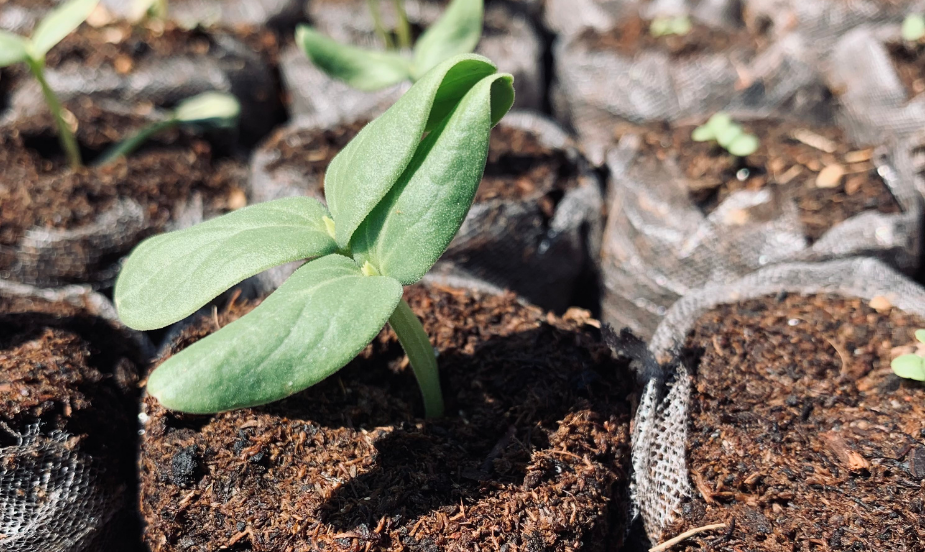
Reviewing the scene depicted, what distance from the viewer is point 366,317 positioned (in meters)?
0.70

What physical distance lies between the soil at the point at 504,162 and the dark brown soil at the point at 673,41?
23.1 inches

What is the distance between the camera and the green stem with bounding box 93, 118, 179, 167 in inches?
68.1

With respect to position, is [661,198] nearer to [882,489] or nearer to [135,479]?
[882,489]

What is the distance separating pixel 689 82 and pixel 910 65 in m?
0.62

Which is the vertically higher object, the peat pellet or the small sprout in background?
the small sprout in background

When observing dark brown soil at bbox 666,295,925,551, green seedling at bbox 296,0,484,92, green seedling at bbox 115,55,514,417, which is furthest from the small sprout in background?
green seedling at bbox 115,55,514,417

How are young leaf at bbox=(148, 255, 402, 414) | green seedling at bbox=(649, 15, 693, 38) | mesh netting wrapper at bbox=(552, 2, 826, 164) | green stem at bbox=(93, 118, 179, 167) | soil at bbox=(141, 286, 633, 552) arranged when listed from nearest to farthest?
young leaf at bbox=(148, 255, 402, 414)
soil at bbox=(141, 286, 633, 552)
green stem at bbox=(93, 118, 179, 167)
mesh netting wrapper at bbox=(552, 2, 826, 164)
green seedling at bbox=(649, 15, 693, 38)

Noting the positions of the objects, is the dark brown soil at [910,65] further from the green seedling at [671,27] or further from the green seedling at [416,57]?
the green seedling at [416,57]

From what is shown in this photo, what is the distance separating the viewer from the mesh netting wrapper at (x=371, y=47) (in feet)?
6.97

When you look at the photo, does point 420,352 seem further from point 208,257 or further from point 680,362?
point 680,362

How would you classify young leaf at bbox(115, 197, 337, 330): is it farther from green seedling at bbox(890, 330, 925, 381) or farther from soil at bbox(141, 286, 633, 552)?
green seedling at bbox(890, 330, 925, 381)

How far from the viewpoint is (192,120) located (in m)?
1.82

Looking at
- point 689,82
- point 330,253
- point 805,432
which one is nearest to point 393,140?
point 330,253

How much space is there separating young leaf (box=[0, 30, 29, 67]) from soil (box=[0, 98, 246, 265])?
0.96ft
